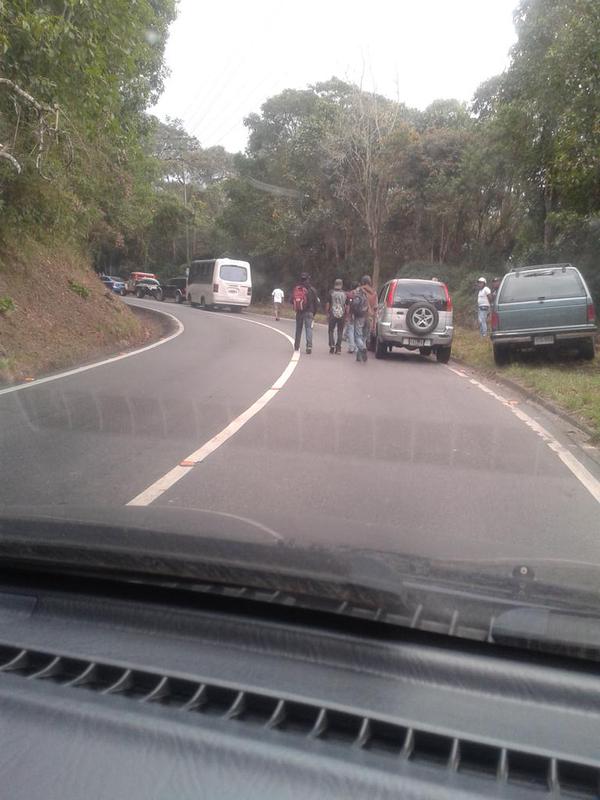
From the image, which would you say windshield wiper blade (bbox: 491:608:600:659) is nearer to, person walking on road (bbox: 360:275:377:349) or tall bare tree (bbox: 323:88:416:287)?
person walking on road (bbox: 360:275:377:349)

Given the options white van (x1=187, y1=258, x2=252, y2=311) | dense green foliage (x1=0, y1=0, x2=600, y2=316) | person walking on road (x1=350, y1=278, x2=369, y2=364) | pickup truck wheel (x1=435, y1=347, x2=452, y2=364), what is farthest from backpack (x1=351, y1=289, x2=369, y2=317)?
white van (x1=187, y1=258, x2=252, y2=311)

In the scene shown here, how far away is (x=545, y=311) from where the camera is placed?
15.7 m

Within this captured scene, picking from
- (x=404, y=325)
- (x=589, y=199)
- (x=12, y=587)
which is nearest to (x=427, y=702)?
(x=12, y=587)

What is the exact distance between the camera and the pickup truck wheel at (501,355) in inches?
657

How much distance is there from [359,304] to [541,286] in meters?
3.96

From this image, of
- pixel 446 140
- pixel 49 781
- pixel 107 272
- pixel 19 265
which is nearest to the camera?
pixel 49 781

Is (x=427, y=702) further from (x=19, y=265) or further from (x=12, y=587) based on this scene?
(x=19, y=265)

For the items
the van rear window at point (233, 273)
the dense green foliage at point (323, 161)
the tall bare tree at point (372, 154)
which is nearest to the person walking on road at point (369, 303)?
the dense green foliage at point (323, 161)

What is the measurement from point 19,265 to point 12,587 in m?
19.9

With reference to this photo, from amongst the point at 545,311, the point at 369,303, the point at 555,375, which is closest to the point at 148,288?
the point at 369,303

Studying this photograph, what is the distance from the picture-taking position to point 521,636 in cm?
265

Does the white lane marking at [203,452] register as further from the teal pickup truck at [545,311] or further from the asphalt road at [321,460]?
the teal pickup truck at [545,311]

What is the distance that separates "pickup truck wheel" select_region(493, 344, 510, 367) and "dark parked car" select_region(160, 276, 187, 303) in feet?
113

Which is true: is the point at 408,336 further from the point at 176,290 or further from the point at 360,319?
the point at 176,290
